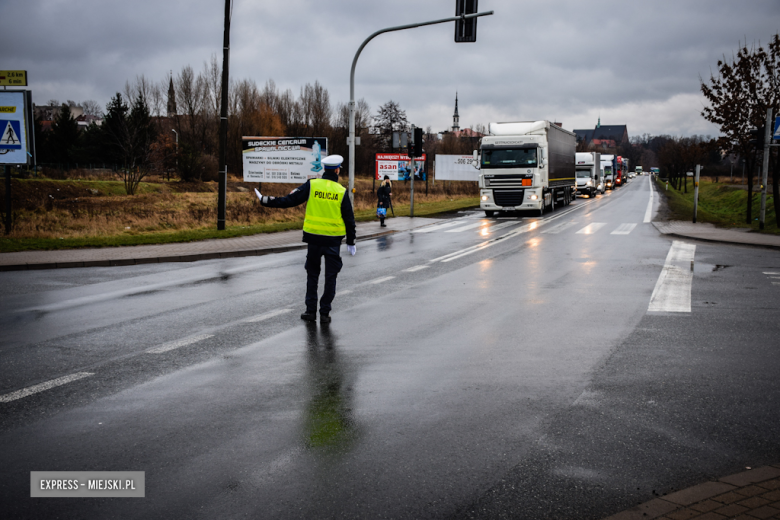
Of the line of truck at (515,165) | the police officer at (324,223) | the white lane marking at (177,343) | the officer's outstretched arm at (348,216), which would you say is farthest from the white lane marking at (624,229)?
the white lane marking at (177,343)

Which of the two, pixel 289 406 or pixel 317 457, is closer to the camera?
pixel 317 457

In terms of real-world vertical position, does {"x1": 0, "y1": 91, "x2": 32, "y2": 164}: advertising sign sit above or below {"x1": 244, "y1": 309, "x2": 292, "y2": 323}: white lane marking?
above

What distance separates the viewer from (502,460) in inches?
159

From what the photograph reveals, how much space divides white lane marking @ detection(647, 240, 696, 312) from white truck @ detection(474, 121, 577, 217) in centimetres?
1237

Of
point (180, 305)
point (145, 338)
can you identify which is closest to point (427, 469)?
point (145, 338)

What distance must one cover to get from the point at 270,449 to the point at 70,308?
5933mm

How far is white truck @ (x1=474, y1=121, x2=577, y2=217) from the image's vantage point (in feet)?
91.4

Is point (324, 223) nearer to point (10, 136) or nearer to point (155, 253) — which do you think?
point (155, 253)

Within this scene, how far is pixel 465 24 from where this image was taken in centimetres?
1767

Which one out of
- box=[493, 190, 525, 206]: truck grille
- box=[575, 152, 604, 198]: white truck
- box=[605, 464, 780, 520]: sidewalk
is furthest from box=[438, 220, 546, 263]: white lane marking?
box=[575, 152, 604, 198]: white truck

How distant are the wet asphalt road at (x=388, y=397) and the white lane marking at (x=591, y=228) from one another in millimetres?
10344

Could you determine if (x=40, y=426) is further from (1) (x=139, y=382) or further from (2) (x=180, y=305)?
(2) (x=180, y=305)

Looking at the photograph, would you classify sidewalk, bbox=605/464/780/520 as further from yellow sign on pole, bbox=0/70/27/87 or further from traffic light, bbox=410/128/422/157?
traffic light, bbox=410/128/422/157

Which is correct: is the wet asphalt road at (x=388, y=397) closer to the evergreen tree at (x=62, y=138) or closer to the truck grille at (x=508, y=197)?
the truck grille at (x=508, y=197)
